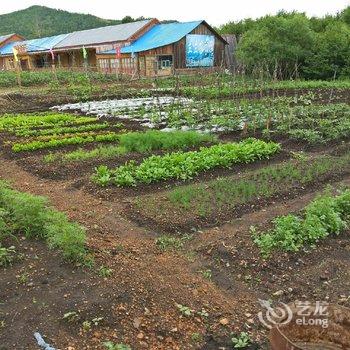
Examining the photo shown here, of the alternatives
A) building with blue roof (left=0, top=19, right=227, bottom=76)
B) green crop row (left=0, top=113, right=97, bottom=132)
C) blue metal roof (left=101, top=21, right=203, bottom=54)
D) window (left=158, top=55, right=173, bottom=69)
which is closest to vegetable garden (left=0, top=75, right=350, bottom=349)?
green crop row (left=0, top=113, right=97, bottom=132)

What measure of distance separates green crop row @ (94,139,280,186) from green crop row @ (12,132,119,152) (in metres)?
2.44

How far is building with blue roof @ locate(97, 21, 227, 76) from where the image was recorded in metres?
30.5

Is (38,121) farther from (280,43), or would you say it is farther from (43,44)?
(43,44)

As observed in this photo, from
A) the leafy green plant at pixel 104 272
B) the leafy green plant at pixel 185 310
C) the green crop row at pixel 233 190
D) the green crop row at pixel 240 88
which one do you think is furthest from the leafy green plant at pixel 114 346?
the green crop row at pixel 240 88

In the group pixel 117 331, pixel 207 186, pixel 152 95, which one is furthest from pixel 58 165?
pixel 152 95

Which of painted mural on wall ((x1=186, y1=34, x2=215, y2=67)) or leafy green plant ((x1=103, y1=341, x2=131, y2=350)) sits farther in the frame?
painted mural on wall ((x1=186, y1=34, x2=215, y2=67))

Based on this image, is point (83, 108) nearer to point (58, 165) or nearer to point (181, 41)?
point (58, 165)

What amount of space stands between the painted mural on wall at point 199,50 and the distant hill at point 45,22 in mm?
44497

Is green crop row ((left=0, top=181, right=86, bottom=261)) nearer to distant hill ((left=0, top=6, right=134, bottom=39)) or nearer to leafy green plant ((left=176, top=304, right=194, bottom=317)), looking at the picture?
leafy green plant ((left=176, top=304, right=194, bottom=317))

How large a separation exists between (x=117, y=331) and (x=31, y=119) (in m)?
11.6

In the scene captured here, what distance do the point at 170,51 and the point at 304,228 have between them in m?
26.9

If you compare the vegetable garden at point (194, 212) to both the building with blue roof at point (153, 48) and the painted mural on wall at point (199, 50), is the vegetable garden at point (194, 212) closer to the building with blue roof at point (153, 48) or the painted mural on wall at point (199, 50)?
the building with blue roof at point (153, 48)

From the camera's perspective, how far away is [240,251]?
5.61 meters

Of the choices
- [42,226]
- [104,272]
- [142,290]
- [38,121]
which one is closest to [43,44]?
[38,121]
